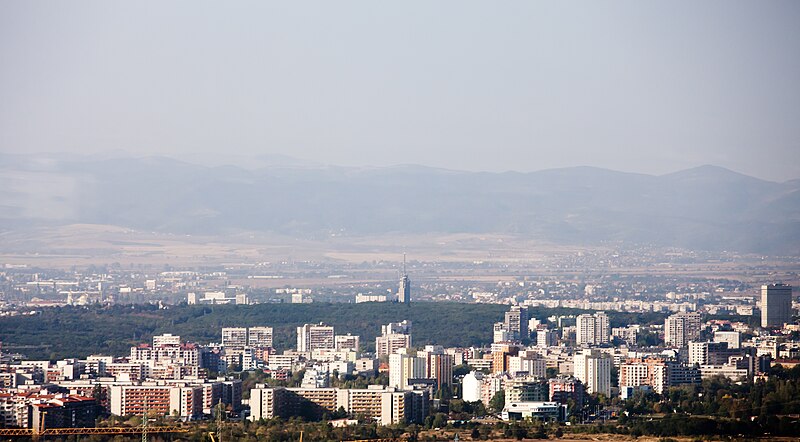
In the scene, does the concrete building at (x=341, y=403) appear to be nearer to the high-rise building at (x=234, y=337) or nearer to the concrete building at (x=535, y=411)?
the concrete building at (x=535, y=411)

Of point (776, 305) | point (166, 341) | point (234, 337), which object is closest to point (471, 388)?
point (166, 341)

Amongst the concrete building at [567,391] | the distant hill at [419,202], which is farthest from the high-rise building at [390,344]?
the distant hill at [419,202]

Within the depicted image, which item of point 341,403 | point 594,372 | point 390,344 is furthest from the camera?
point 390,344

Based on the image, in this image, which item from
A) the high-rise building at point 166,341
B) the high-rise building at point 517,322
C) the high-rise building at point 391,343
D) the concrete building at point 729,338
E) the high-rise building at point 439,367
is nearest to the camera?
the high-rise building at point 439,367

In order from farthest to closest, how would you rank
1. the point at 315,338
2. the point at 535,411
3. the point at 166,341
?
the point at 315,338 < the point at 166,341 < the point at 535,411

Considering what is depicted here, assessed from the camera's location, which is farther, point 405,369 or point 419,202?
point 419,202

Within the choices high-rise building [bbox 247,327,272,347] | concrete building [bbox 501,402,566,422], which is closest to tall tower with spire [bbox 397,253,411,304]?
high-rise building [bbox 247,327,272,347]

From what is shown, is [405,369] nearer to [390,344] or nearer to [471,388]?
[471,388]
